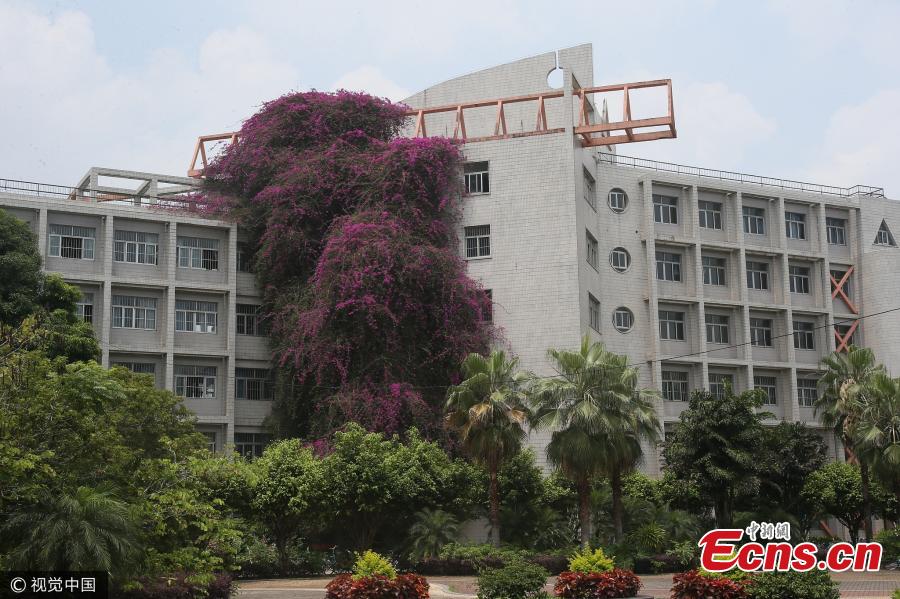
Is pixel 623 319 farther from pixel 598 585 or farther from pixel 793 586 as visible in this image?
pixel 793 586

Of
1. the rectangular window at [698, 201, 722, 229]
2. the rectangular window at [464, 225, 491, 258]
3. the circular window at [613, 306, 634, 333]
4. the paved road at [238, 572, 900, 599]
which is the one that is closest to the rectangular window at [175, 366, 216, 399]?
the rectangular window at [464, 225, 491, 258]

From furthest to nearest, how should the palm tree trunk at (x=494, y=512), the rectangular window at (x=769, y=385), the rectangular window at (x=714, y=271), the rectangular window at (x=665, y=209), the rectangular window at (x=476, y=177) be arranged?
the rectangular window at (x=714, y=271) < the rectangular window at (x=769, y=385) < the rectangular window at (x=665, y=209) < the rectangular window at (x=476, y=177) < the palm tree trunk at (x=494, y=512)

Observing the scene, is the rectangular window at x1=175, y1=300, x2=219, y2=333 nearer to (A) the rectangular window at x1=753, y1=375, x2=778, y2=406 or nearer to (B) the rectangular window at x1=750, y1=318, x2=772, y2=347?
(B) the rectangular window at x1=750, y1=318, x2=772, y2=347

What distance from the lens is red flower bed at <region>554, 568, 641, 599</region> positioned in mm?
22391

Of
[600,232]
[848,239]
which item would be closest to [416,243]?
[600,232]

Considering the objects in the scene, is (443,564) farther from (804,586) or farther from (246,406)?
(804,586)

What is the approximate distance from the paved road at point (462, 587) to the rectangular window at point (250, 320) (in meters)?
15.5

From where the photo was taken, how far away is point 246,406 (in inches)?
1886

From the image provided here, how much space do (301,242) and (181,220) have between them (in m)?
5.83

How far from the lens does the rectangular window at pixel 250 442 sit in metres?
47.8

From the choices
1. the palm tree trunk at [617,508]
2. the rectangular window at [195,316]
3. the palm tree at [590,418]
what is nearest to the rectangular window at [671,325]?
the palm tree trunk at [617,508]

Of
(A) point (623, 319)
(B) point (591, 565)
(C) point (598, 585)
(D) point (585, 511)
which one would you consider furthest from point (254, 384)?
(C) point (598, 585)

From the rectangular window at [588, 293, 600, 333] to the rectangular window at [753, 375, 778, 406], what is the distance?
9597 millimetres

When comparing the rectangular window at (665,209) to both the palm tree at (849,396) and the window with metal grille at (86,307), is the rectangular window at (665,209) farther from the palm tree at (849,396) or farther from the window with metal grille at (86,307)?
the window with metal grille at (86,307)
